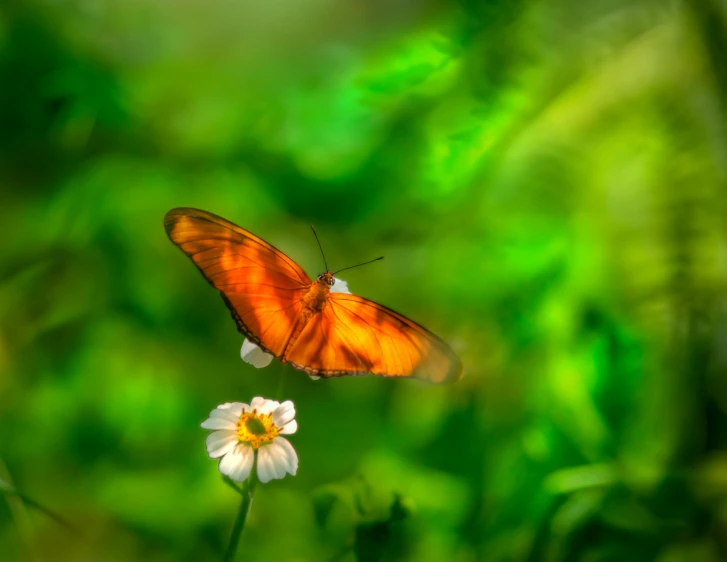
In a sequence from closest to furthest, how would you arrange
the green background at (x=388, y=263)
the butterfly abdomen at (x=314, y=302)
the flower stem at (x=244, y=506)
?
the flower stem at (x=244, y=506) < the butterfly abdomen at (x=314, y=302) < the green background at (x=388, y=263)

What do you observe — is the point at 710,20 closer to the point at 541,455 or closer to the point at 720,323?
the point at 720,323

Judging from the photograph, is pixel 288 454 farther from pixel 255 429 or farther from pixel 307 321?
pixel 307 321

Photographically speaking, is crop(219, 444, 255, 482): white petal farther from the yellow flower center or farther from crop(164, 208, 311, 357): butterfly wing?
crop(164, 208, 311, 357): butterfly wing

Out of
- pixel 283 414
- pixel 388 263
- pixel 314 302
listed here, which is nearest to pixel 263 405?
pixel 283 414

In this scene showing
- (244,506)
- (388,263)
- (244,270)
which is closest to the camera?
(244,506)

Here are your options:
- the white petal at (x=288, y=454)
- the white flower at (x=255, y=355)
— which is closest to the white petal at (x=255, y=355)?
the white flower at (x=255, y=355)

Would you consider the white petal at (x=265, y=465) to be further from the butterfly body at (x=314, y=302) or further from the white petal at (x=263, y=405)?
the butterfly body at (x=314, y=302)
